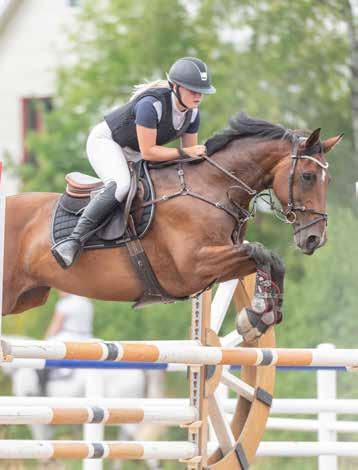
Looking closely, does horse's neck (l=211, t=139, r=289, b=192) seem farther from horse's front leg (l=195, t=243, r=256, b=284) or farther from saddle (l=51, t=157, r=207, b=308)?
horse's front leg (l=195, t=243, r=256, b=284)

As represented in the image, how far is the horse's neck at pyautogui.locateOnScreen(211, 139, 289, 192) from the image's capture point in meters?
6.21

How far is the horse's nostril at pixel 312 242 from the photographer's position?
19.6 ft

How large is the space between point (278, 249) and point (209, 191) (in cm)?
906

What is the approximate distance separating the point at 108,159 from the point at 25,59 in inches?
768

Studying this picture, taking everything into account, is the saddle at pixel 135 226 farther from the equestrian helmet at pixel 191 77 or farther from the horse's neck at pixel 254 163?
the equestrian helmet at pixel 191 77

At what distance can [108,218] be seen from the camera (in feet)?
20.3

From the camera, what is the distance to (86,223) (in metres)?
6.14

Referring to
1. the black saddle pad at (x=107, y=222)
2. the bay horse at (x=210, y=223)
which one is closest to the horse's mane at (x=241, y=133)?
the bay horse at (x=210, y=223)

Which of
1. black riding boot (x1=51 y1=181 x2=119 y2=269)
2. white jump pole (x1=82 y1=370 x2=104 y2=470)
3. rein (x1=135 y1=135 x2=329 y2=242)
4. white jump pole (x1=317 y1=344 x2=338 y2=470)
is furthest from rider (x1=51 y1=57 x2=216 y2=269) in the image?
white jump pole (x1=317 y1=344 x2=338 y2=470)

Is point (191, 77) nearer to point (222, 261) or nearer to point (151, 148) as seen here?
point (151, 148)

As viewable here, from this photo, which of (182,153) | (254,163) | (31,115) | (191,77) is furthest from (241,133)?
(31,115)

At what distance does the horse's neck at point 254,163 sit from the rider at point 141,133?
157 mm

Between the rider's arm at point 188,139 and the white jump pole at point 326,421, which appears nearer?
the rider's arm at point 188,139

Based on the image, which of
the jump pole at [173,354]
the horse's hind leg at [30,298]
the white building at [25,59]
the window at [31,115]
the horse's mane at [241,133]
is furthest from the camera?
the white building at [25,59]
